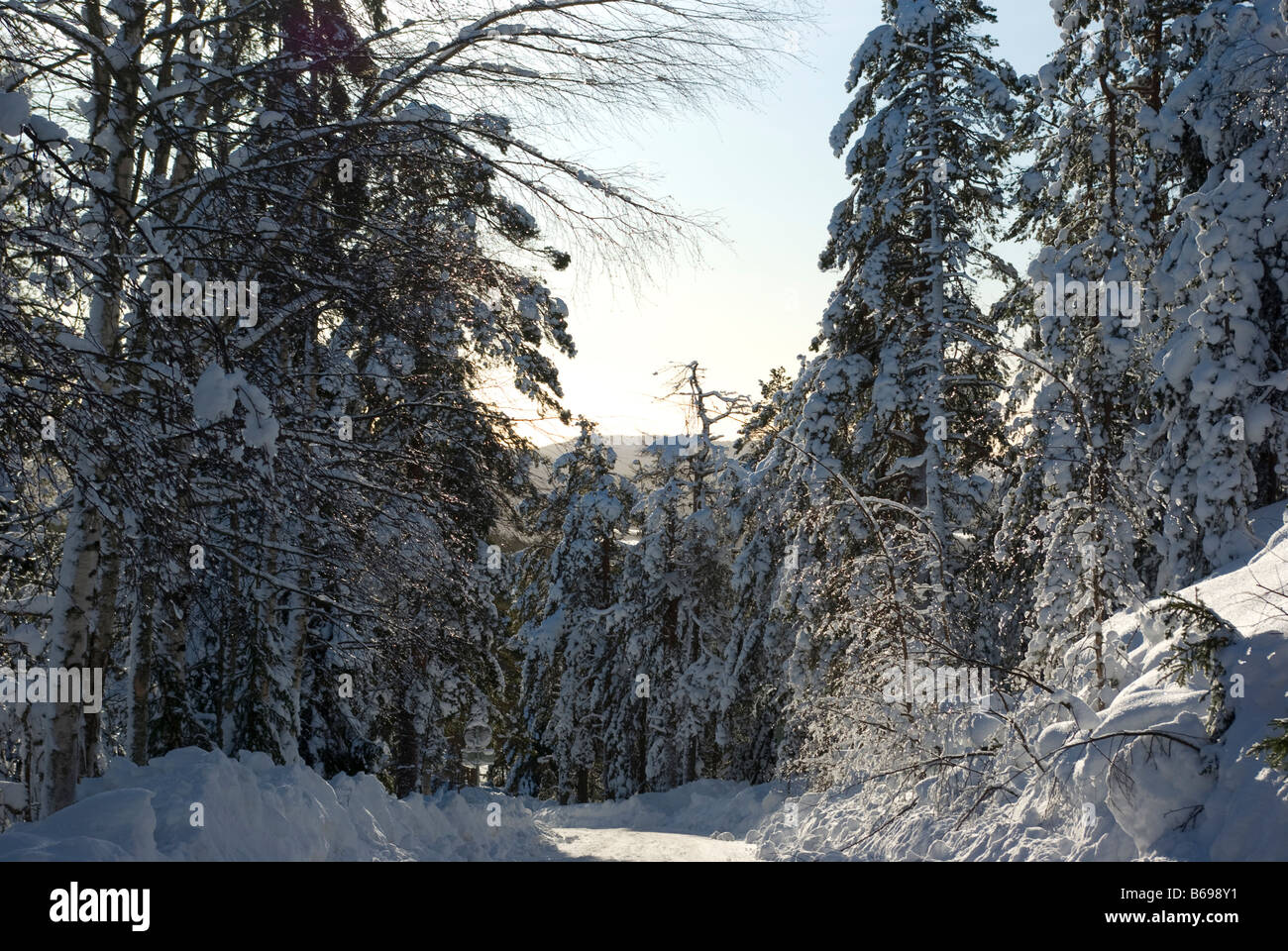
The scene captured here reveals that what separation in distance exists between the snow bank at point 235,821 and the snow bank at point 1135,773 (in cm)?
483

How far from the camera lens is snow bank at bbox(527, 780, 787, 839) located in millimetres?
17406

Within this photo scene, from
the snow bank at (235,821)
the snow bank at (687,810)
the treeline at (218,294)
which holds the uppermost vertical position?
the treeline at (218,294)

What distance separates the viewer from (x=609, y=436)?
12555mm

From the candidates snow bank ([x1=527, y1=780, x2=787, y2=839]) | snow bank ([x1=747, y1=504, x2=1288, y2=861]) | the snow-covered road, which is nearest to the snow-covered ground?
snow bank ([x1=747, y1=504, x2=1288, y2=861])

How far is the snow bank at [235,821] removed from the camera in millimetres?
4816

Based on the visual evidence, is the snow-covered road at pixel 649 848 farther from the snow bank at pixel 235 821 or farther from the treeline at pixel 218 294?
the treeline at pixel 218 294

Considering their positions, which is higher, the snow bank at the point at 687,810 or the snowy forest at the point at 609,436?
the snowy forest at the point at 609,436

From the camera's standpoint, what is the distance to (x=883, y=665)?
955cm

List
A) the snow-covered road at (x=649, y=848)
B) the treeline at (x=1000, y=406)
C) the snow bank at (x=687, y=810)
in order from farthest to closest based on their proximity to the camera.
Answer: the snow bank at (x=687, y=810) → the snow-covered road at (x=649, y=848) → the treeline at (x=1000, y=406)

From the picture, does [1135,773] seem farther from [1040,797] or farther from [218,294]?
[218,294]

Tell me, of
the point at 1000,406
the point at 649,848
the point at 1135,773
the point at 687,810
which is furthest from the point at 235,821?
A: the point at 687,810

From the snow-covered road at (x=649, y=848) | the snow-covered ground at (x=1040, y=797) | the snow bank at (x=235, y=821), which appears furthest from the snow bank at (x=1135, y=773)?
the snow bank at (x=235, y=821)

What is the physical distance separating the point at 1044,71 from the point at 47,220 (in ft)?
46.6
